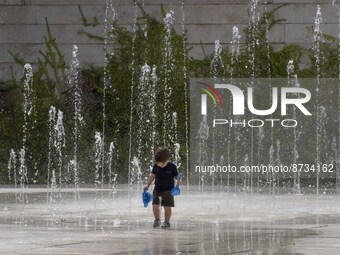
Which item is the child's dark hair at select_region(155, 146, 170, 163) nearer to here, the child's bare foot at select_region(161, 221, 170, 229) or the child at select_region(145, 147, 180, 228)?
the child at select_region(145, 147, 180, 228)

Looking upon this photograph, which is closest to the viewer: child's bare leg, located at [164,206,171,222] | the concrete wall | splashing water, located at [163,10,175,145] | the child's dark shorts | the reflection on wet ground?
the reflection on wet ground

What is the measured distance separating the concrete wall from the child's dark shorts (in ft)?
81.1

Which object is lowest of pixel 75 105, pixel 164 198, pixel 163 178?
pixel 164 198

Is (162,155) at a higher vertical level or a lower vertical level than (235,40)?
lower

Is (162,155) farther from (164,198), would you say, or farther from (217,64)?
(217,64)

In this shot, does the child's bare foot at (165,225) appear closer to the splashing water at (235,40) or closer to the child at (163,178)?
the child at (163,178)

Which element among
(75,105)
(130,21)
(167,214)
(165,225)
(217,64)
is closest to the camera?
(165,225)

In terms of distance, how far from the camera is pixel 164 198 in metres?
16.9

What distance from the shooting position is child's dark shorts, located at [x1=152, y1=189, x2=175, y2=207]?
16.8m

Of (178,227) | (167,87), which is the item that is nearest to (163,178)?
(178,227)

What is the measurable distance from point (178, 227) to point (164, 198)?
475mm

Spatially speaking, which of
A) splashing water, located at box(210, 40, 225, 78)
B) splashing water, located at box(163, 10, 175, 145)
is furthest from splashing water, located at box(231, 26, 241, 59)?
splashing water, located at box(163, 10, 175, 145)

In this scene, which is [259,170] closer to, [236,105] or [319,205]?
[236,105]

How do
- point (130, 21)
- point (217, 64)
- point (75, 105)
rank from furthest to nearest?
point (130, 21), point (217, 64), point (75, 105)
